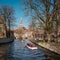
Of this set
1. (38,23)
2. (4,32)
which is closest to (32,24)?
(38,23)

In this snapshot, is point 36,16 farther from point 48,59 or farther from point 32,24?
point 48,59

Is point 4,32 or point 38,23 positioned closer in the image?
point 38,23

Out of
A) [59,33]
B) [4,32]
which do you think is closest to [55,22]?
[59,33]

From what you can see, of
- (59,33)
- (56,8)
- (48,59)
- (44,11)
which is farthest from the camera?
(59,33)

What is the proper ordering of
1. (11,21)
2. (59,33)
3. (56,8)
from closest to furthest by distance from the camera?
(56,8), (59,33), (11,21)

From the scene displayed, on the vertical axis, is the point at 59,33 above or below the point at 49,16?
below

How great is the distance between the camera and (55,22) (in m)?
51.7

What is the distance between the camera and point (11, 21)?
8844 centimetres

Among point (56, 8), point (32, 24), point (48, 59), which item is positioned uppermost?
point (56, 8)

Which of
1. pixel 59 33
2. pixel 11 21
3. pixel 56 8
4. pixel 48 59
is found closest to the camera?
pixel 48 59

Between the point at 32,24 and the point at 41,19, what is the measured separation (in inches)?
137

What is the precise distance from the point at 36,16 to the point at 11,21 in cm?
Result: 3688

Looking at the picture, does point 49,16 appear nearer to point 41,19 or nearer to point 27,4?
point 41,19

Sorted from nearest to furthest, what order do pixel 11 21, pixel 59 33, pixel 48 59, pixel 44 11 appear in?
pixel 48 59, pixel 44 11, pixel 59 33, pixel 11 21
